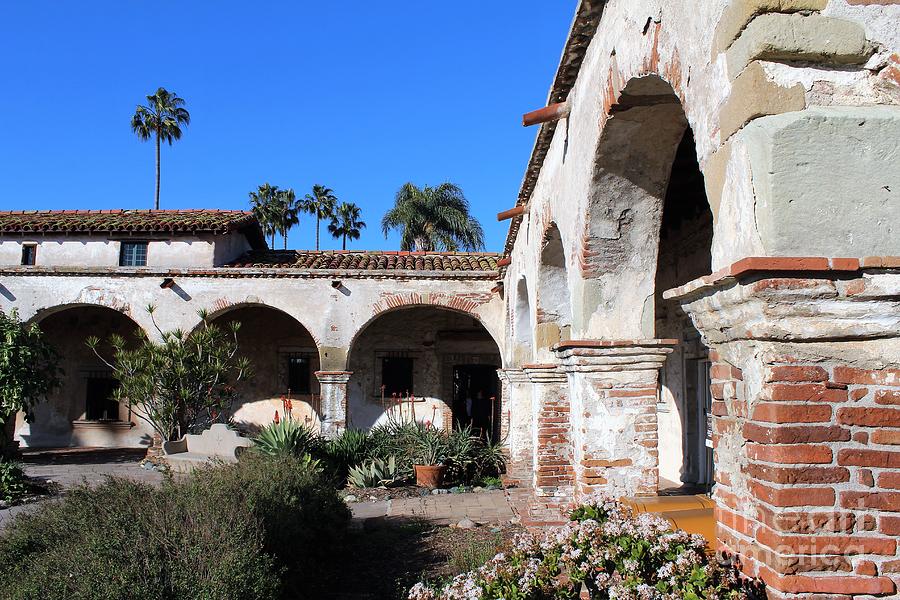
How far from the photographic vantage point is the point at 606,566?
3398mm

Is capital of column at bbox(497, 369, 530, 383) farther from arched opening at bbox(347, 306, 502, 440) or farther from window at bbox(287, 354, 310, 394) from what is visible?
window at bbox(287, 354, 310, 394)

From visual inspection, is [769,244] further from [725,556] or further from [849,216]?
[725,556]

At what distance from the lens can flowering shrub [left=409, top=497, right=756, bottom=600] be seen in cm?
284

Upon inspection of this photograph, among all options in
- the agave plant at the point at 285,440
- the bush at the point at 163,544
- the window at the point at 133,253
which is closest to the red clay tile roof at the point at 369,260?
the window at the point at 133,253

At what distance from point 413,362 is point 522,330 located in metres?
6.45

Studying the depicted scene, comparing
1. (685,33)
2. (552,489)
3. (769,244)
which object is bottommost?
(552,489)

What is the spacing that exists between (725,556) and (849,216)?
1461mm

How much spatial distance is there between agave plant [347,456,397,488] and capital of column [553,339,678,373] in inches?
284

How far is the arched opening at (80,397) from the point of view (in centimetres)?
1755

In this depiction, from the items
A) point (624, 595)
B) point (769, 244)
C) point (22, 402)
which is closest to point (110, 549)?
point (624, 595)

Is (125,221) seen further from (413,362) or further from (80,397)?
(413,362)

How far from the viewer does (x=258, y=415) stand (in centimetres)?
1758

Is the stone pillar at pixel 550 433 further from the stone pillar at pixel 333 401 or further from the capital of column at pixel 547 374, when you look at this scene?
the stone pillar at pixel 333 401

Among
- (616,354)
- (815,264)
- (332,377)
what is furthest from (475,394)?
(815,264)
